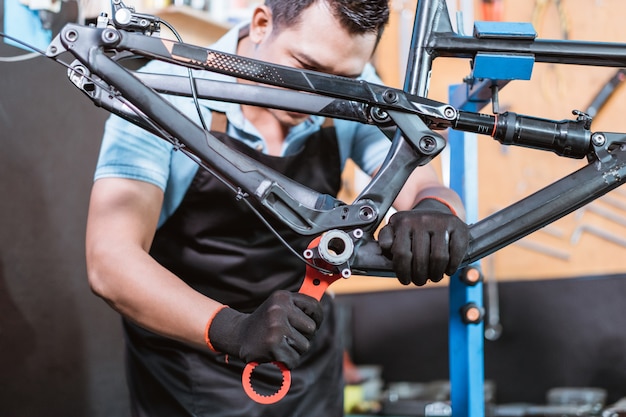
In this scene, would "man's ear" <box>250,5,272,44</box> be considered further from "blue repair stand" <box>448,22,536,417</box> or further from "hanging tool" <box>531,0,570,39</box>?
"hanging tool" <box>531,0,570,39</box>

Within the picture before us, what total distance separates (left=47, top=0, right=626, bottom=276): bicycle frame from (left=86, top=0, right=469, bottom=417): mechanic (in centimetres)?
→ 5

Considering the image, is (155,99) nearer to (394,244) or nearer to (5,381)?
(394,244)

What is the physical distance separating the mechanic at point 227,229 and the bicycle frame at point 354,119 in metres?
0.05

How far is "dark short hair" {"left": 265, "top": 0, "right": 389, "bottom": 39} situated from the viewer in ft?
2.67

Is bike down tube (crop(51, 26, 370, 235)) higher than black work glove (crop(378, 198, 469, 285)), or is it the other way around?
bike down tube (crop(51, 26, 370, 235))

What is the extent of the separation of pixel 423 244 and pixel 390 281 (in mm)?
1468

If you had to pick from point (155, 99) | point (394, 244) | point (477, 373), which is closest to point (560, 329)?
point (477, 373)

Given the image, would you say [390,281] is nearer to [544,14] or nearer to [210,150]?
[544,14]

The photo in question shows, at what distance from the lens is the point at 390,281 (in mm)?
2053

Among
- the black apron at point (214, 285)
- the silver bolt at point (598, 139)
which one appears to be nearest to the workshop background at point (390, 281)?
the black apron at point (214, 285)

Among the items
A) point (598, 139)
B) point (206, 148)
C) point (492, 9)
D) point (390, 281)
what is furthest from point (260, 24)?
point (390, 281)

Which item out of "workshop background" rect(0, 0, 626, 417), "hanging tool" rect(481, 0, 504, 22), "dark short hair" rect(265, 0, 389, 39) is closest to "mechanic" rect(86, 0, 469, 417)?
"dark short hair" rect(265, 0, 389, 39)

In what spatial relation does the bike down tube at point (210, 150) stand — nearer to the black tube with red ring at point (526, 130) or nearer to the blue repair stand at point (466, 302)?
the black tube with red ring at point (526, 130)

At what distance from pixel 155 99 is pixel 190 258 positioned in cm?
36
